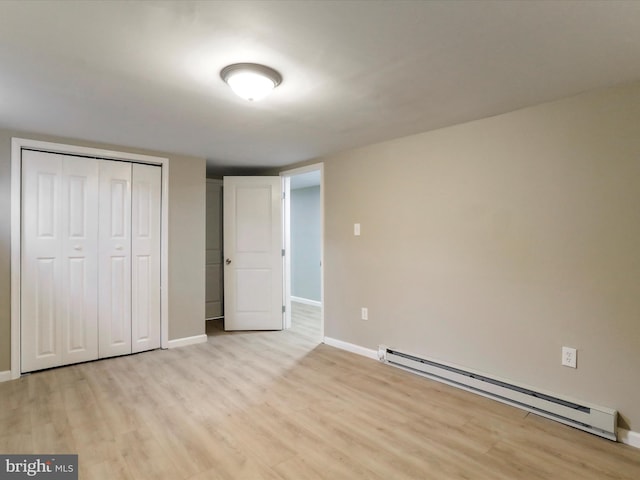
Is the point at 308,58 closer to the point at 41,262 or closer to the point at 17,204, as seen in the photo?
the point at 17,204

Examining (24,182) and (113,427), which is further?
(24,182)

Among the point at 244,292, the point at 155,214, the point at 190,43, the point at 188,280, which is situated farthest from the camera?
the point at 244,292


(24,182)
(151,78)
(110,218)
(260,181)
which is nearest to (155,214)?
(110,218)

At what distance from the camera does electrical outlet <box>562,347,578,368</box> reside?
88.1 inches

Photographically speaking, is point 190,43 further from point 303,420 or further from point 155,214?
point 155,214

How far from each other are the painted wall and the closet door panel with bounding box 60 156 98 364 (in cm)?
365

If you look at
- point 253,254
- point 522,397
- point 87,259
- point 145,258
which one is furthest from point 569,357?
point 87,259

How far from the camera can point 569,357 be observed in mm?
2264

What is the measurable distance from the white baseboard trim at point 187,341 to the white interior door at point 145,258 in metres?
0.16

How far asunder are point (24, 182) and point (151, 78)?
78.6 inches

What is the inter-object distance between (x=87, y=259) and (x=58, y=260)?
225mm

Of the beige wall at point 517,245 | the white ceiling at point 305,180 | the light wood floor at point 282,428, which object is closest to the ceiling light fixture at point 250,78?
the beige wall at point 517,245

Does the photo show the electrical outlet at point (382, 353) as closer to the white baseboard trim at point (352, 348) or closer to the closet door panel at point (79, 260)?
the white baseboard trim at point (352, 348)

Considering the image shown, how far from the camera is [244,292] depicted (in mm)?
4578
